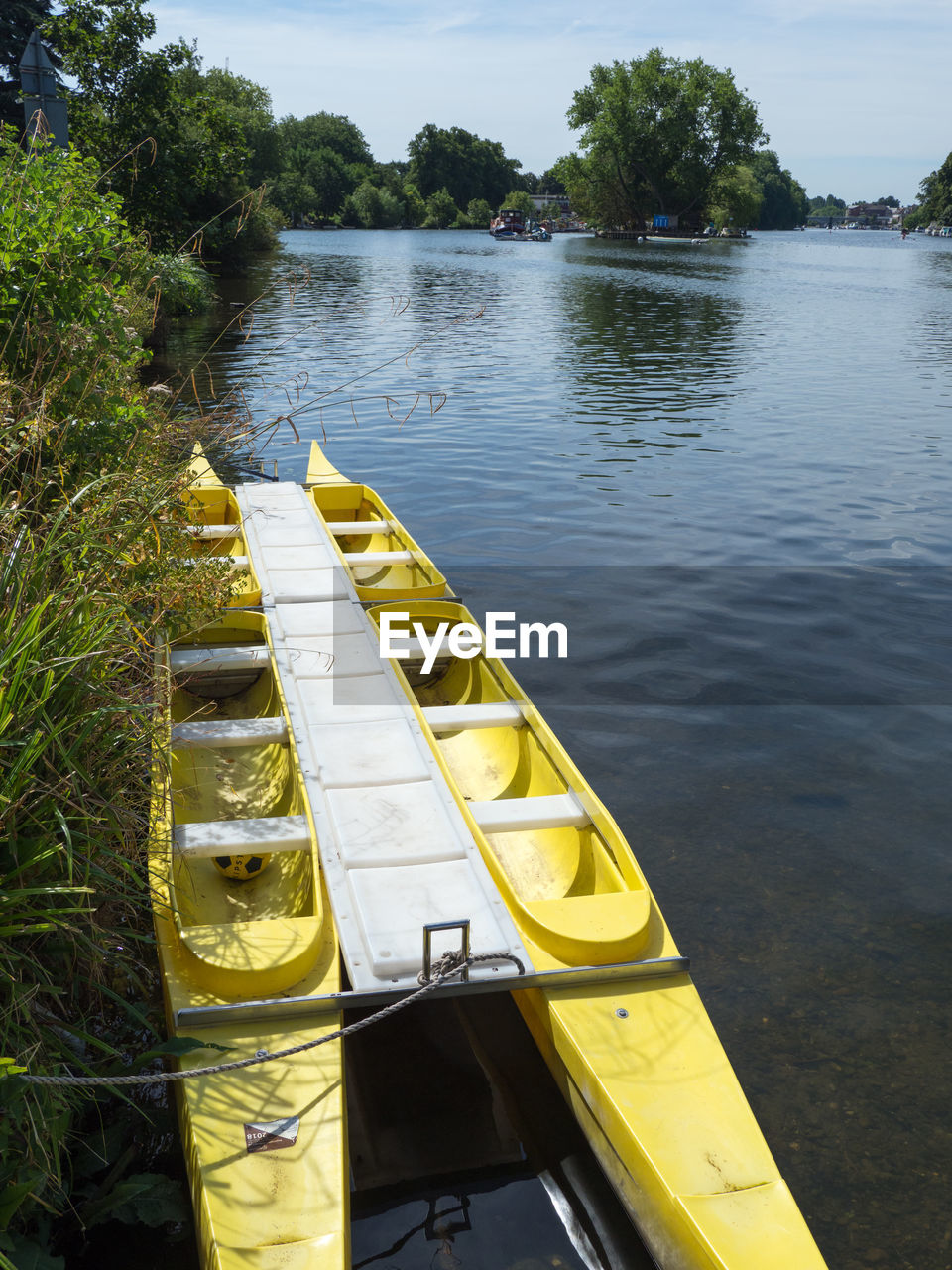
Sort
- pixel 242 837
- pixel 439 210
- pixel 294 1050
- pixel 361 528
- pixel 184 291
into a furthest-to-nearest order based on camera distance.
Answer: pixel 439 210 < pixel 184 291 < pixel 361 528 < pixel 242 837 < pixel 294 1050

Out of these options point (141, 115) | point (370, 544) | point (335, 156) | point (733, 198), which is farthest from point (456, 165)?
point (370, 544)

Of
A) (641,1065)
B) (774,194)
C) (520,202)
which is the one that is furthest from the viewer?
(774,194)

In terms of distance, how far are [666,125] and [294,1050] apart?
10587cm

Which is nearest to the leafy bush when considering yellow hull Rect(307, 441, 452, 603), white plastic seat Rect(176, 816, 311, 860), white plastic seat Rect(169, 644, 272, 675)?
yellow hull Rect(307, 441, 452, 603)

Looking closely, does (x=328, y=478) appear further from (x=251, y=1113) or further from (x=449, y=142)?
(x=449, y=142)

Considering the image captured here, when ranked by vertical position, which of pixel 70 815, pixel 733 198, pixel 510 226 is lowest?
pixel 70 815

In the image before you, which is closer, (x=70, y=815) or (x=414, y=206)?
(x=70, y=815)

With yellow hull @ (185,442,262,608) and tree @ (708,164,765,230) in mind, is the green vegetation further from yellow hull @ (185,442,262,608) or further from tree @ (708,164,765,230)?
tree @ (708,164,765,230)

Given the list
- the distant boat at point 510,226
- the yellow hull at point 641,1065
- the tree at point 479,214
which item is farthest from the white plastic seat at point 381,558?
the tree at point 479,214

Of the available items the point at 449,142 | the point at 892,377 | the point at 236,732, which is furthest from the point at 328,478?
the point at 449,142

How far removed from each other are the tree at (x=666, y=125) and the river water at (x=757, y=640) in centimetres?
7926

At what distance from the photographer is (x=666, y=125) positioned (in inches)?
3735

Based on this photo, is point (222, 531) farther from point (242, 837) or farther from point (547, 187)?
point (547, 187)

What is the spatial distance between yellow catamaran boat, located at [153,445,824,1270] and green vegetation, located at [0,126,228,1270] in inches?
12.4
